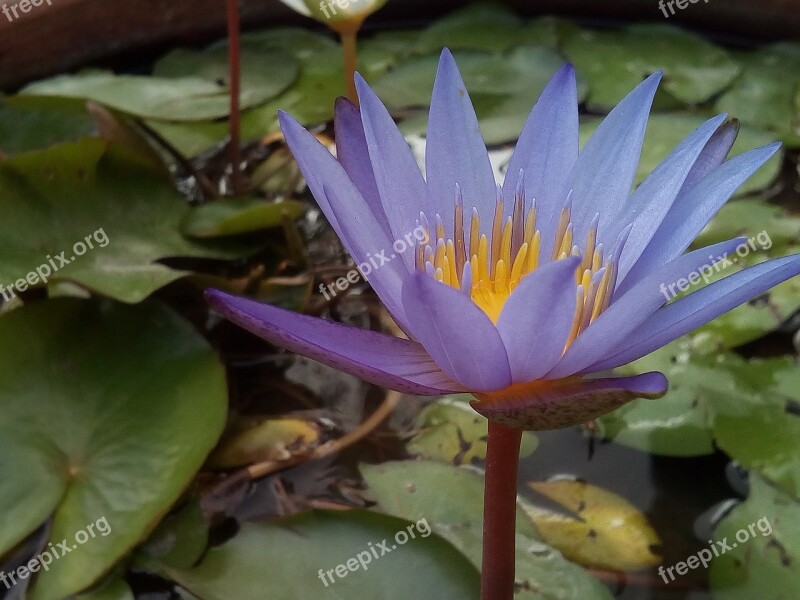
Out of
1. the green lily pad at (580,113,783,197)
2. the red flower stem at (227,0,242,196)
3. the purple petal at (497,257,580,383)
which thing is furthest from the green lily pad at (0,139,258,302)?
the green lily pad at (580,113,783,197)

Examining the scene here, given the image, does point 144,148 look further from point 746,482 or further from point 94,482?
point 746,482

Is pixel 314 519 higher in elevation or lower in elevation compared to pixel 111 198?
lower

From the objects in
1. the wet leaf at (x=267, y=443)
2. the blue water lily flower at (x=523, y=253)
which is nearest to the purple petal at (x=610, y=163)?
the blue water lily flower at (x=523, y=253)

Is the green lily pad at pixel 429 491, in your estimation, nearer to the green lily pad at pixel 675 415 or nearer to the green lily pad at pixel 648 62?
the green lily pad at pixel 675 415

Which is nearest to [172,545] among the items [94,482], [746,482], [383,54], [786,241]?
[94,482]

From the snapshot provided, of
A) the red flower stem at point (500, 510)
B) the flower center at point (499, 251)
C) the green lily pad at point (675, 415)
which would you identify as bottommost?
the green lily pad at point (675, 415)
